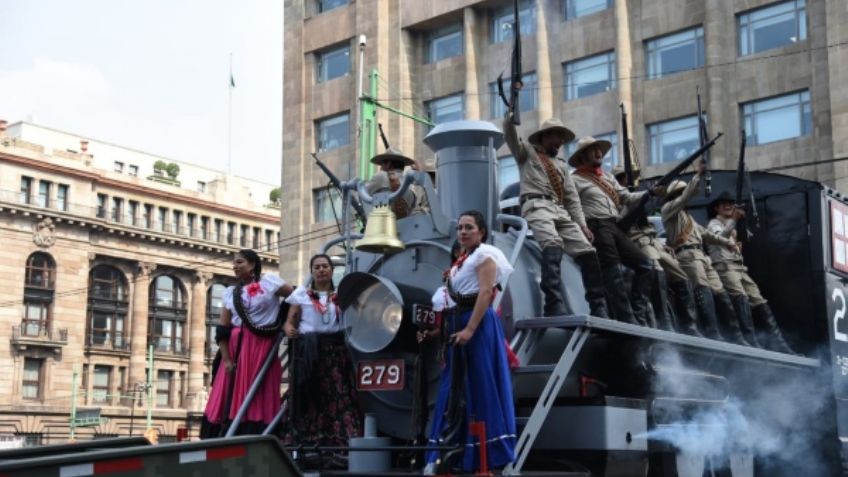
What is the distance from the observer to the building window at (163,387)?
72625 mm

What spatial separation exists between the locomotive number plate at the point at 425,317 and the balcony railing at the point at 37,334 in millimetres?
61314

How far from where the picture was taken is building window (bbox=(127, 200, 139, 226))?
7131 centimetres

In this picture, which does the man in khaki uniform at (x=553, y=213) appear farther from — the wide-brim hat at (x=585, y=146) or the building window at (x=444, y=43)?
the building window at (x=444, y=43)

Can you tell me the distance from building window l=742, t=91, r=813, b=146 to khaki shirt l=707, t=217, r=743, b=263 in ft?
67.5

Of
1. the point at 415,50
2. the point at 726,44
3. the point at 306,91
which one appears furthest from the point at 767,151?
the point at 306,91

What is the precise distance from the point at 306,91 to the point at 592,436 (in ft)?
116

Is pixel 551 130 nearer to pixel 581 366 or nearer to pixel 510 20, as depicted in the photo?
pixel 581 366

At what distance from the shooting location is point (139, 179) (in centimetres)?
7244

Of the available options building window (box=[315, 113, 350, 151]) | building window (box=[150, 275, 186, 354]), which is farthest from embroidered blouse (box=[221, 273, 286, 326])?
building window (box=[150, 275, 186, 354])

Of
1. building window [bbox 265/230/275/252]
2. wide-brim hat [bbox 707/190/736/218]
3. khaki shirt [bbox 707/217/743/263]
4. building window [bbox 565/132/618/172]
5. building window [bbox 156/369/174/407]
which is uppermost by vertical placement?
building window [bbox 265/230/275/252]

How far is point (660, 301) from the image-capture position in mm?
7891

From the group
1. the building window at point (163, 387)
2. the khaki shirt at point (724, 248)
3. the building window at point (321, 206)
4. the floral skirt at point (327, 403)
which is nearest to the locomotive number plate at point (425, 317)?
the floral skirt at point (327, 403)

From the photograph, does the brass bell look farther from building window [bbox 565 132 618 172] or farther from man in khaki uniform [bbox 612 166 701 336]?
building window [bbox 565 132 618 172]

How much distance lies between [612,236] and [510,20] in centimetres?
2902
